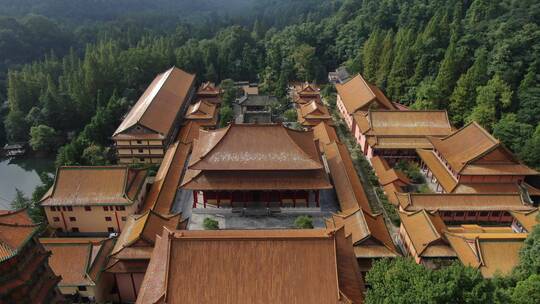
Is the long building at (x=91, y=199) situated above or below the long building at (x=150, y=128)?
below

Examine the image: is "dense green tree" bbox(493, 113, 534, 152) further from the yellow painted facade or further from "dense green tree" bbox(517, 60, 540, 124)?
the yellow painted facade

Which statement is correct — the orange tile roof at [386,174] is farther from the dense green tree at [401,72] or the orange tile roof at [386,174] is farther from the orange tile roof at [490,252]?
the dense green tree at [401,72]

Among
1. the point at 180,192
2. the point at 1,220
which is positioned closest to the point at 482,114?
the point at 180,192

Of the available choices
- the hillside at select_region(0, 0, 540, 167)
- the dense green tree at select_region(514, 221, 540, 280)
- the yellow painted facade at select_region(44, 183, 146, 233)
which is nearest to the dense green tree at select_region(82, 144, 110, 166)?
the hillside at select_region(0, 0, 540, 167)

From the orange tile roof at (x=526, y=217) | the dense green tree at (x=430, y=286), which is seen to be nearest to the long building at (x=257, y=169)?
the dense green tree at (x=430, y=286)

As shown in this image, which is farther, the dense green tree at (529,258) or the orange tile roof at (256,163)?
the orange tile roof at (256,163)

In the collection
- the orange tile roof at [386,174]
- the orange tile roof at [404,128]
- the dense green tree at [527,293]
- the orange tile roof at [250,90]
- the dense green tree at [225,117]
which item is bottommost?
the dense green tree at [527,293]
